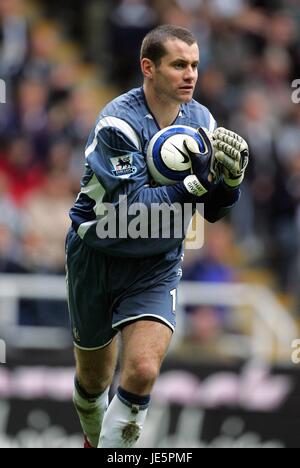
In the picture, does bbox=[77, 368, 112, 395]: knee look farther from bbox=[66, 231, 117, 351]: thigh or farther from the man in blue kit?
the man in blue kit

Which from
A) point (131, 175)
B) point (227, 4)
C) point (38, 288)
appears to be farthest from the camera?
point (227, 4)

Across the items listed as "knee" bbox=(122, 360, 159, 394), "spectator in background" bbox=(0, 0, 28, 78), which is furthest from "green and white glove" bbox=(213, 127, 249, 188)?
"spectator in background" bbox=(0, 0, 28, 78)

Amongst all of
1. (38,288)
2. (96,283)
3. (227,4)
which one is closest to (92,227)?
(96,283)

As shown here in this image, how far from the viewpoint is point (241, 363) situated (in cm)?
1143

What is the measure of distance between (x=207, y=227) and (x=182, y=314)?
1338mm

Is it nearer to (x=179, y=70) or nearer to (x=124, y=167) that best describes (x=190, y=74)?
(x=179, y=70)

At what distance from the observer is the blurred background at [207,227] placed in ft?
36.6

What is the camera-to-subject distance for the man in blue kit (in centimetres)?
745

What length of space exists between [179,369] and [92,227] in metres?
3.86

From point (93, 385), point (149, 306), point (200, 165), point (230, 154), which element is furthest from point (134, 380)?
point (230, 154)

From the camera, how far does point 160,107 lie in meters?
7.73

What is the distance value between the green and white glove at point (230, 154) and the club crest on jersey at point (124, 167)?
1.69 ft

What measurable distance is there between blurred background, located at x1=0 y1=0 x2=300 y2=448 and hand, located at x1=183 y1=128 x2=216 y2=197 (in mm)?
A: 4100
